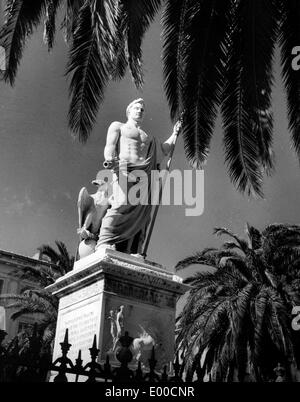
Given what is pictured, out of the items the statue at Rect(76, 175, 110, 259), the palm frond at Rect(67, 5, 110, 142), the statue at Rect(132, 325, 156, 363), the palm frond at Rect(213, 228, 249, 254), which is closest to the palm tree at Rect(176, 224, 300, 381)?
the palm frond at Rect(213, 228, 249, 254)

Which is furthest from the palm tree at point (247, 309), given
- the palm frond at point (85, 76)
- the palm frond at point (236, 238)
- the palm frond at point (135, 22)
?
the palm frond at point (135, 22)

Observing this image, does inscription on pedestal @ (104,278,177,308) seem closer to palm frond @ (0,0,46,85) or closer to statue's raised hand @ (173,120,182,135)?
statue's raised hand @ (173,120,182,135)

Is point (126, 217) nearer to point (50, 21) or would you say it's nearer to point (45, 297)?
point (50, 21)

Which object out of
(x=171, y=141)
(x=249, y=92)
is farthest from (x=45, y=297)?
(x=249, y=92)

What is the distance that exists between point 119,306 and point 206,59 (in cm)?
328

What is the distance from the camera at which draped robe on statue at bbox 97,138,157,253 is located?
23.5 feet

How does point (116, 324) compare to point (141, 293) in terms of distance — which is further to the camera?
point (141, 293)

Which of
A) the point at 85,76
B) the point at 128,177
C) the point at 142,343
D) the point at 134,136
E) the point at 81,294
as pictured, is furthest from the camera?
the point at 134,136

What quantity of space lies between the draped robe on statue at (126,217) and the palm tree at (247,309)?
25.8 ft

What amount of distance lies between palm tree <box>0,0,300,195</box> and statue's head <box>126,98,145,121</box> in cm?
56

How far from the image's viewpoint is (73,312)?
265 inches

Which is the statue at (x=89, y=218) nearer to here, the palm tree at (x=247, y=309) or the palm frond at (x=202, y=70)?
the palm frond at (x=202, y=70)

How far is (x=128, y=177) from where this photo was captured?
7355 millimetres
